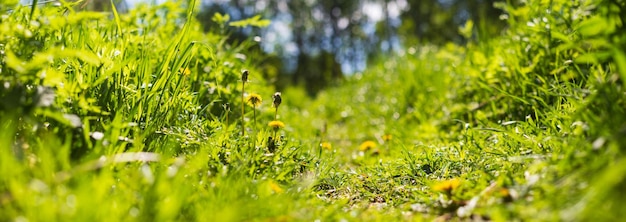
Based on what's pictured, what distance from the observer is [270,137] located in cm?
197

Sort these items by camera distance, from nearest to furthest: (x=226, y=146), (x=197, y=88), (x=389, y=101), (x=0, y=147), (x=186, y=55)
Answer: (x=0, y=147) → (x=226, y=146) → (x=186, y=55) → (x=197, y=88) → (x=389, y=101)

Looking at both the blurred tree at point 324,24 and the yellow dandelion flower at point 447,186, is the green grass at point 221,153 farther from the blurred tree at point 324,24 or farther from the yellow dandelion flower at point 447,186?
the blurred tree at point 324,24

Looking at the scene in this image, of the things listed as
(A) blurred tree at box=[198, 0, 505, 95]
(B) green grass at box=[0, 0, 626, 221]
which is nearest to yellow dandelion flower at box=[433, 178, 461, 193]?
(B) green grass at box=[0, 0, 626, 221]

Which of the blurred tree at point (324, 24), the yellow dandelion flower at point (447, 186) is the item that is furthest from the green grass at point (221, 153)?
the blurred tree at point (324, 24)

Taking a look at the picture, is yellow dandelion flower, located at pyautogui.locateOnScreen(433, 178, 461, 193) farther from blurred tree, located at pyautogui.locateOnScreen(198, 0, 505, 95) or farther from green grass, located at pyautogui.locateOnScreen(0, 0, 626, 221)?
blurred tree, located at pyautogui.locateOnScreen(198, 0, 505, 95)

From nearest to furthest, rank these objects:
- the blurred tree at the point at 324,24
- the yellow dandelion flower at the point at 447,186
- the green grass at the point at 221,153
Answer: the green grass at the point at 221,153, the yellow dandelion flower at the point at 447,186, the blurred tree at the point at 324,24

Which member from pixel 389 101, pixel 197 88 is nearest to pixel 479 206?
pixel 197 88

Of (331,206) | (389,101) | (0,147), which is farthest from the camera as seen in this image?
(389,101)

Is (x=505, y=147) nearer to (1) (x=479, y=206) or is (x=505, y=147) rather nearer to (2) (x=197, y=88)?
(1) (x=479, y=206)

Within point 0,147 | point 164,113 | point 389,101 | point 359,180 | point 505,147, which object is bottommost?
point 389,101

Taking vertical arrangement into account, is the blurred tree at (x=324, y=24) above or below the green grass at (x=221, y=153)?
below

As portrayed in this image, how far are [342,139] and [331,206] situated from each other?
2274 mm

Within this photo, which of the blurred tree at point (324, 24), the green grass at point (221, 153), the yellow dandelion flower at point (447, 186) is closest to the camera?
the green grass at point (221, 153)

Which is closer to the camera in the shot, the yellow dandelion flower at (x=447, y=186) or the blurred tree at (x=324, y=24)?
the yellow dandelion flower at (x=447, y=186)
